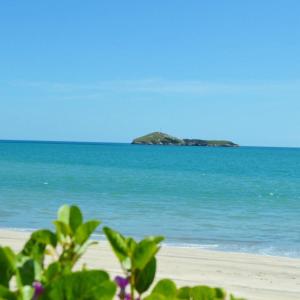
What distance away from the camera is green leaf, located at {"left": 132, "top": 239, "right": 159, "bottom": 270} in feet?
2.33

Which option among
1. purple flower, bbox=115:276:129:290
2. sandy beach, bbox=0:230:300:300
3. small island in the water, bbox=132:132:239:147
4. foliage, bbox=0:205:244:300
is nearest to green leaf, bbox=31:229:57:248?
foliage, bbox=0:205:244:300

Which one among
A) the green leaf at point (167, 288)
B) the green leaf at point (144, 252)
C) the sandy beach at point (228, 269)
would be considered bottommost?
the sandy beach at point (228, 269)

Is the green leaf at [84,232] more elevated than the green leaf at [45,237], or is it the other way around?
the green leaf at [84,232]

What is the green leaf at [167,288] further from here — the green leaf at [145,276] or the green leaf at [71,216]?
the green leaf at [71,216]

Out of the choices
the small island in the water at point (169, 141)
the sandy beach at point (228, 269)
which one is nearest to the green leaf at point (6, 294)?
the sandy beach at point (228, 269)

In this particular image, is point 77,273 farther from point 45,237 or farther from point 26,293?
point 45,237

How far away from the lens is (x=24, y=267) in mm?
686

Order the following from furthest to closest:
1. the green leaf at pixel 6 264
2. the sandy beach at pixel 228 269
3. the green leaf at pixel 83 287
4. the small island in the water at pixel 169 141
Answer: the small island in the water at pixel 169 141 < the sandy beach at pixel 228 269 < the green leaf at pixel 6 264 < the green leaf at pixel 83 287

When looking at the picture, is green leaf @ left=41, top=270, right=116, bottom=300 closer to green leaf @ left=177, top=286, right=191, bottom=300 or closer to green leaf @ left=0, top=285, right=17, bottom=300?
green leaf @ left=0, top=285, right=17, bottom=300

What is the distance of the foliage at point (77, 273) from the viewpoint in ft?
1.90

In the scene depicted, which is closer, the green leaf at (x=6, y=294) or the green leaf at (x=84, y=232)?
the green leaf at (x=6, y=294)

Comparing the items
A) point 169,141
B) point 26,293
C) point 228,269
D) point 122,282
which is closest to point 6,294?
point 26,293

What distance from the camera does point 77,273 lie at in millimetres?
570

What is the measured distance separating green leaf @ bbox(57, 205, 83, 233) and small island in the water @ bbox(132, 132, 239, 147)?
445 feet
